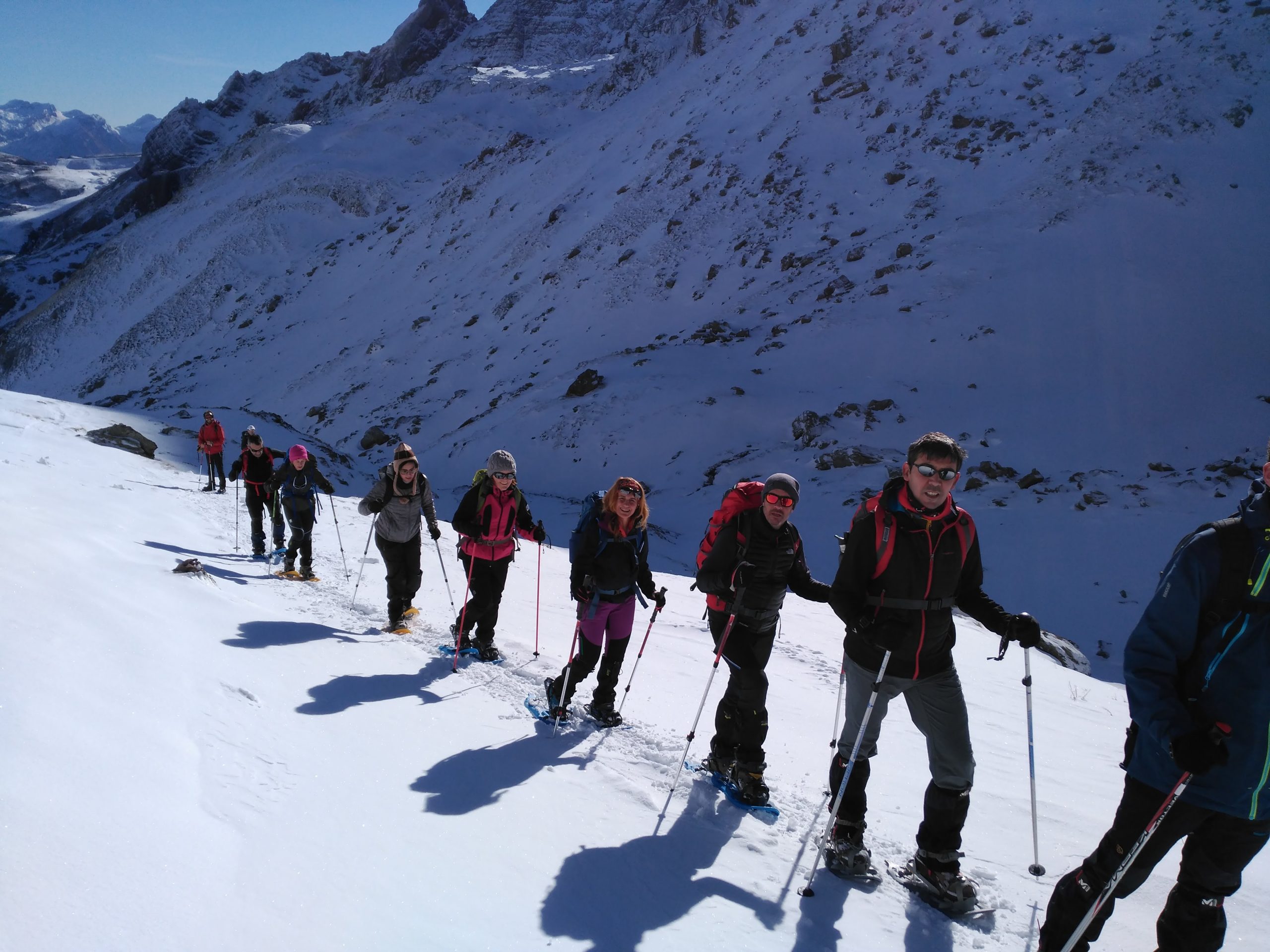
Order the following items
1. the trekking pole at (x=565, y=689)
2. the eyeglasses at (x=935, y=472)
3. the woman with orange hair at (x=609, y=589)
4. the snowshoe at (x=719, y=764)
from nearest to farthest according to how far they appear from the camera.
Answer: the eyeglasses at (x=935, y=472)
the snowshoe at (x=719, y=764)
the woman with orange hair at (x=609, y=589)
the trekking pole at (x=565, y=689)

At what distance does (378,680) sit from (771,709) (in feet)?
12.0

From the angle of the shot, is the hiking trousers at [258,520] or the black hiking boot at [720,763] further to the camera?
the hiking trousers at [258,520]

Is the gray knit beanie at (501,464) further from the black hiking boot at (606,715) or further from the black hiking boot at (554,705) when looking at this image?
the black hiking boot at (606,715)

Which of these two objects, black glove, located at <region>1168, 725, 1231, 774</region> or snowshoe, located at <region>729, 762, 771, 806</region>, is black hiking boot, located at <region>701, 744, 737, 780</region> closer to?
snowshoe, located at <region>729, 762, 771, 806</region>

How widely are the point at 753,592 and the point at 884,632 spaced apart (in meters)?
1.22

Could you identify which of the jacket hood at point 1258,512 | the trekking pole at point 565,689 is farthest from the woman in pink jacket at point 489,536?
the jacket hood at point 1258,512

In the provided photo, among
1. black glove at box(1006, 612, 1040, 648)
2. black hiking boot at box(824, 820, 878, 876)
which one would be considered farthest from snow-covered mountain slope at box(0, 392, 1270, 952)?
black glove at box(1006, 612, 1040, 648)

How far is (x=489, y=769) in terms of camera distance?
15.8 feet

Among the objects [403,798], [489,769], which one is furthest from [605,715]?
[403,798]

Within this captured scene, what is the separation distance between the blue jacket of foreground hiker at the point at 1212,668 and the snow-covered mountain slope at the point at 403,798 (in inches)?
60.7

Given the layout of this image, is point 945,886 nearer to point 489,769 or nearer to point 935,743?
point 935,743

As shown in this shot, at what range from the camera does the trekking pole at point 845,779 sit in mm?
3922

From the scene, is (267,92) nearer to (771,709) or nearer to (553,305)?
(553,305)

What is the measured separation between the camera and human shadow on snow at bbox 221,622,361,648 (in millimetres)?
6398
